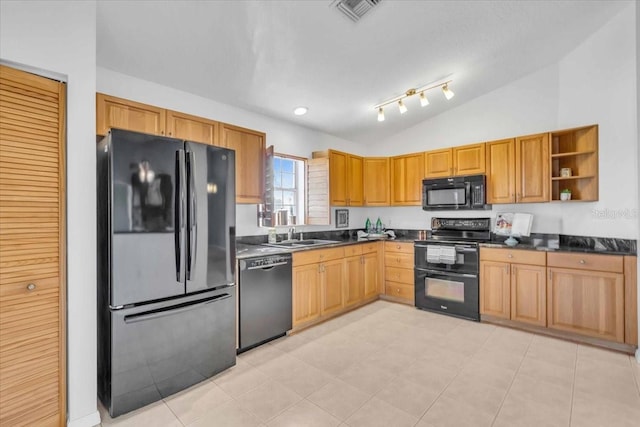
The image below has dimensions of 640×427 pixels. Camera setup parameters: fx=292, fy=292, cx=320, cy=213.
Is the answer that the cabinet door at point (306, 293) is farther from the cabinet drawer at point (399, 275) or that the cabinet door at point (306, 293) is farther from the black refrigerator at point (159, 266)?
the cabinet drawer at point (399, 275)

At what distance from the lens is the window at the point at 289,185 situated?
13.4ft

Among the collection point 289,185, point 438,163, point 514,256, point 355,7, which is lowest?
point 514,256

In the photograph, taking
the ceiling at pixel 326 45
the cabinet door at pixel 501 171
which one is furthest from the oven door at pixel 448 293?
the ceiling at pixel 326 45

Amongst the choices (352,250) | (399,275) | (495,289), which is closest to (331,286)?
(352,250)

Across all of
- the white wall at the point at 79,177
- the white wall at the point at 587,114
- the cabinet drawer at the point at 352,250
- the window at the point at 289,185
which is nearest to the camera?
the white wall at the point at 79,177

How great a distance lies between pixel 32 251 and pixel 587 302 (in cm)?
457

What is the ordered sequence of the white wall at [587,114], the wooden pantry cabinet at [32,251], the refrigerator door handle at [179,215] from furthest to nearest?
the white wall at [587,114]
the refrigerator door handle at [179,215]
the wooden pantry cabinet at [32,251]

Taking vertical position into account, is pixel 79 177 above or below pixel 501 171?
below

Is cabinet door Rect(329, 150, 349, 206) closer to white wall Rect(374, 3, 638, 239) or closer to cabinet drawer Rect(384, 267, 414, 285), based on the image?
cabinet drawer Rect(384, 267, 414, 285)

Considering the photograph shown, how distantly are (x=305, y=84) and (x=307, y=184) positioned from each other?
150 cm

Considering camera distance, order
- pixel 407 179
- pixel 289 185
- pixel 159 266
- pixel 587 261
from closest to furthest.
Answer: pixel 159 266, pixel 587 261, pixel 289 185, pixel 407 179

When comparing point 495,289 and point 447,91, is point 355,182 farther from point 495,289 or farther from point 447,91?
point 495,289

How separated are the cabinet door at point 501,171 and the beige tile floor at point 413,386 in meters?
1.68

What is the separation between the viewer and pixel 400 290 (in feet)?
14.0
